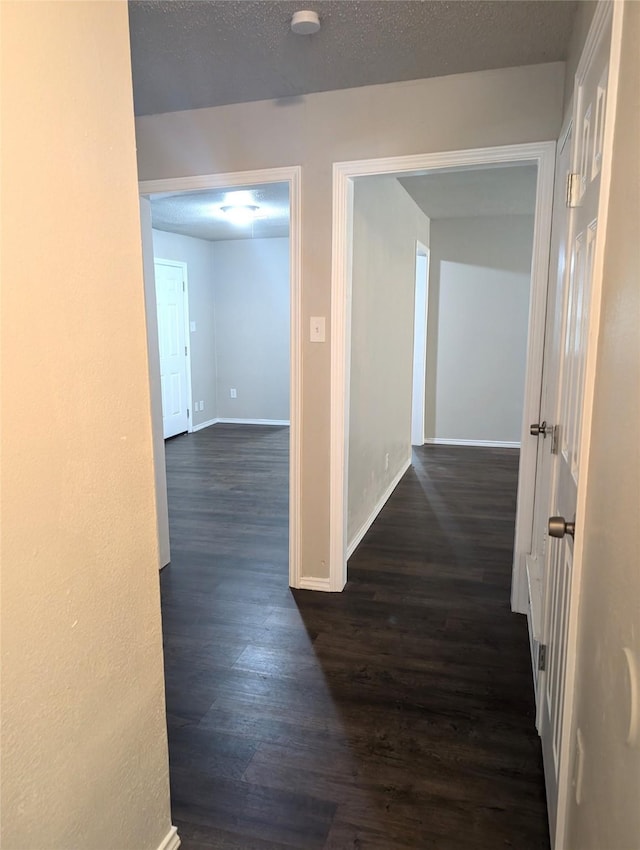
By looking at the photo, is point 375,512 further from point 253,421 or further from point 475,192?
point 253,421

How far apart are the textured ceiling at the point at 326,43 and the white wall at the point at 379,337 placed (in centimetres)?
54

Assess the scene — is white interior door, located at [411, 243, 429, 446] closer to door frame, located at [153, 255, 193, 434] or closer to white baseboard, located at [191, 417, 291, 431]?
white baseboard, located at [191, 417, 291, 431]

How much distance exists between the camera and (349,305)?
9.47ft

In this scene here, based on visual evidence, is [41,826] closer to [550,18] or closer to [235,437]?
[550,18]

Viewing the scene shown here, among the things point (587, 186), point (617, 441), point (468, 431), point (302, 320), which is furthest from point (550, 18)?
point (468, 431)

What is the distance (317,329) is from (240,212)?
323 cm

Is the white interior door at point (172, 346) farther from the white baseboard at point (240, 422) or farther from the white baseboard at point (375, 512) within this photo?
the white baseboard at point (375, 512)

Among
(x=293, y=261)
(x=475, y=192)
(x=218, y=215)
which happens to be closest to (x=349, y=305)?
(x=293, y=261)

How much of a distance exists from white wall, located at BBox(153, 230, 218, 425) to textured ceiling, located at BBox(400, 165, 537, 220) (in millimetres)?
3059

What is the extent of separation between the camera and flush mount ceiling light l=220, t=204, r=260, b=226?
5.34 meters

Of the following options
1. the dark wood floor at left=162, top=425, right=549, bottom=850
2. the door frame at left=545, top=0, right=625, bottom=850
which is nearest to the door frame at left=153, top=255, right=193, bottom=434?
the dark wood floor at left=162, top=425, right=549, bottom=850

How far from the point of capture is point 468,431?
6543 millimetres

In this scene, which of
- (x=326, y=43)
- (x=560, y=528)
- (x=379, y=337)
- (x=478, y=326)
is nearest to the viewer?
(x=560, y=528)

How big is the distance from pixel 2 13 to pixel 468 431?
6059 millimetres
